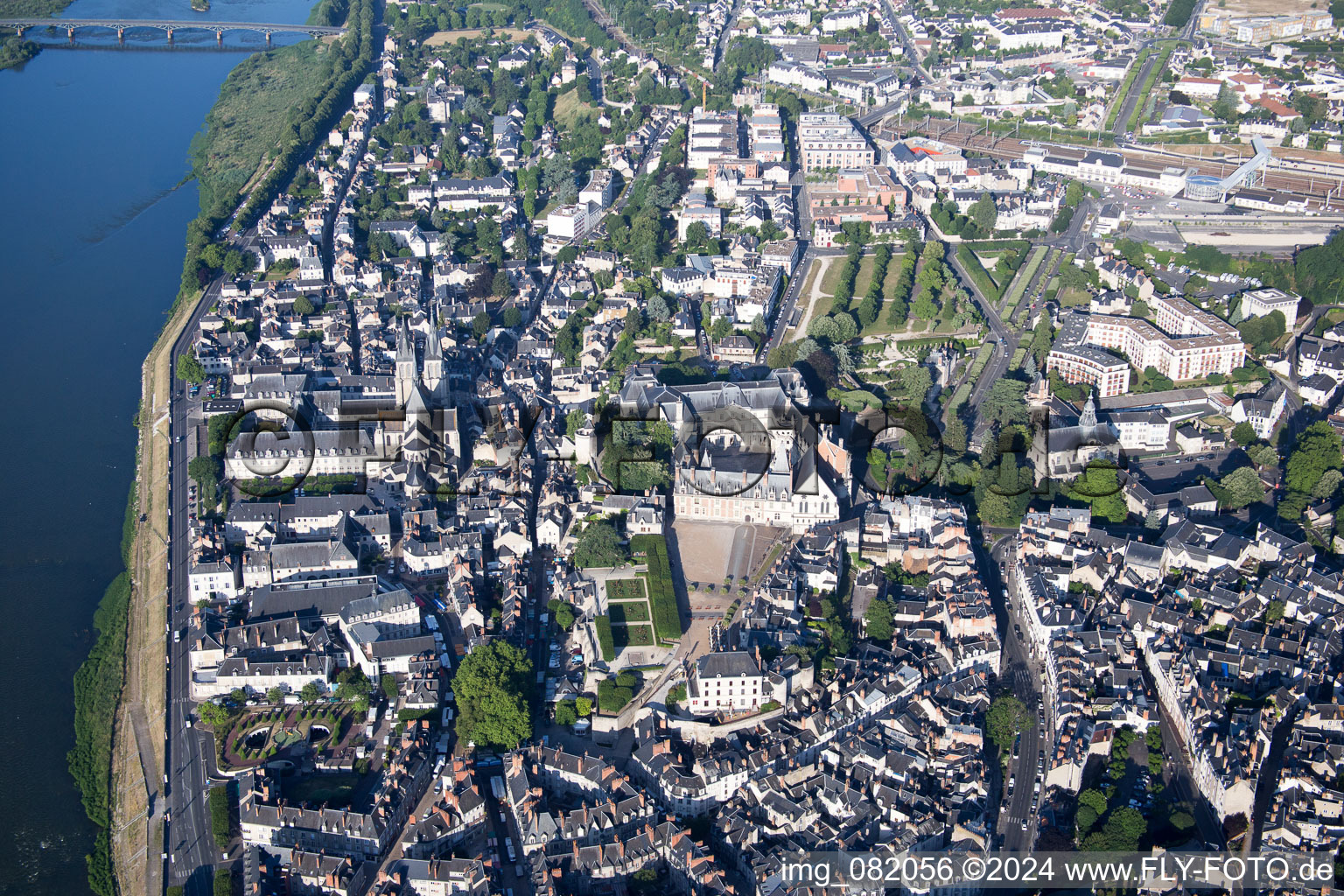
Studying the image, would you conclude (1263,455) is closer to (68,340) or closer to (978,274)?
(978,274)

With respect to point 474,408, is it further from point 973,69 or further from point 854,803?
point 973,69

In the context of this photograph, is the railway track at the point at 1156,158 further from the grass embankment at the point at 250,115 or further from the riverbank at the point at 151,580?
the grass embankment at the point at 250,115

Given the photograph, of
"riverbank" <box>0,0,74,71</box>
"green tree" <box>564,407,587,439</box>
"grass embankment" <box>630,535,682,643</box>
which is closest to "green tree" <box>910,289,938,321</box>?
"green tree" <box>564,407,587,439</box>

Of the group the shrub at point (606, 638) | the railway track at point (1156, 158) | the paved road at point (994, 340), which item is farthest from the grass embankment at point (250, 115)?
the shrub at point (606, 638)

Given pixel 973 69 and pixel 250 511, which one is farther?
pixel 973 69

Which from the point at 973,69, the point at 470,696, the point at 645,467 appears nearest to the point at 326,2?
the point at 973,69

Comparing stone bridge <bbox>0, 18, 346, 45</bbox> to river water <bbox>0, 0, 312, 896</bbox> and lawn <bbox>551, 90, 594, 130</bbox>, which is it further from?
lawn <bbox>551, 90, 594, 130</bbox>

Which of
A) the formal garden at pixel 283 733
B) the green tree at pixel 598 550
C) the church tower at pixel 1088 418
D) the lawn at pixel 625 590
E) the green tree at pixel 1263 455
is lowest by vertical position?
the formal garden at pixel 283 733
